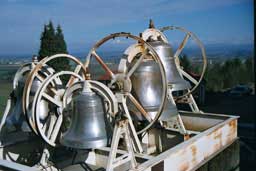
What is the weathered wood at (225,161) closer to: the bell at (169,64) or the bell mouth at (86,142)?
the bell at (169,64)

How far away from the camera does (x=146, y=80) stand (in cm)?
594

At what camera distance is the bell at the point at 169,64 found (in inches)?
268

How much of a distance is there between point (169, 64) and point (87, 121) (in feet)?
9.00

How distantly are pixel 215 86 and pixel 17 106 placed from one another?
22.0m

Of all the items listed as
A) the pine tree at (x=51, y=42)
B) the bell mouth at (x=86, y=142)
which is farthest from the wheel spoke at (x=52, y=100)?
the pine tree at (x=51, y=42)

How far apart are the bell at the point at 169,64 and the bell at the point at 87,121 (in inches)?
91.2

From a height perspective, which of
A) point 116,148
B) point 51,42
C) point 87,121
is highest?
point 51,42

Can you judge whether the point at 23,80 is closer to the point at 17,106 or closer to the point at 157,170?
the point at 17,106

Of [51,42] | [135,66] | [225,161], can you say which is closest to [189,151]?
[135,66]

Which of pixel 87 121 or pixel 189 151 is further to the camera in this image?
pixel 189 151

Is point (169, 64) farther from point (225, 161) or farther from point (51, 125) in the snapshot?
point (51, 125)

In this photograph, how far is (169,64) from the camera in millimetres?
6926

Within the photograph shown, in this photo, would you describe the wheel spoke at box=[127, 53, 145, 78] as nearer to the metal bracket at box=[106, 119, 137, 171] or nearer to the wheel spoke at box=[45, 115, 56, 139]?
the metal bracket at box=[106, 119, 137, 171]

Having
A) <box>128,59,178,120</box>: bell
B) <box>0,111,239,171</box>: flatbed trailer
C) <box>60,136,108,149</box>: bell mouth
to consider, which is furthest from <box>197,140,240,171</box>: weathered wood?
<box>60,136,108,149</box>: bell mouth
